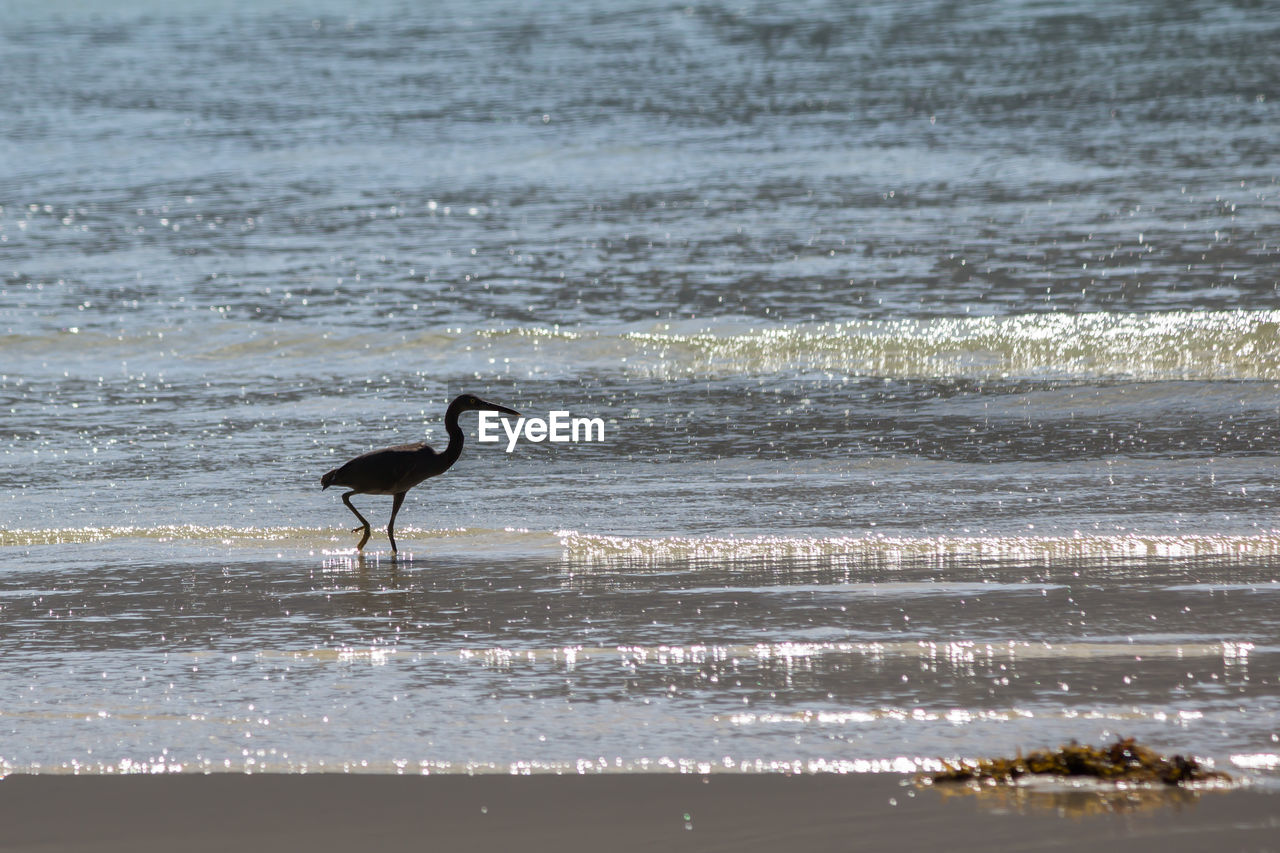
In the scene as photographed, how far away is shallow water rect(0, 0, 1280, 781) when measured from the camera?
469cm

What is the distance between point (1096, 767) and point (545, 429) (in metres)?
6.16

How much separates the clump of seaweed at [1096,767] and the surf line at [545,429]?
5.59 meters

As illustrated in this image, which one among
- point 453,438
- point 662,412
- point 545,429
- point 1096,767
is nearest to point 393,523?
point 453,438

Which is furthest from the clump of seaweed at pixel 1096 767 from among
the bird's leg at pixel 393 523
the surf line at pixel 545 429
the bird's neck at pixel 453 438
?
the surf line at pixel 545 429

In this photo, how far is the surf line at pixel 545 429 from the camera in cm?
954

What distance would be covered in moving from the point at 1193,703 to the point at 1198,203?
536 inches

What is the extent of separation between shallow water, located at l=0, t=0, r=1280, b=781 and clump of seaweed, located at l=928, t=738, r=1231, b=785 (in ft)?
0.55

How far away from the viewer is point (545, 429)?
Answer: 385 inches

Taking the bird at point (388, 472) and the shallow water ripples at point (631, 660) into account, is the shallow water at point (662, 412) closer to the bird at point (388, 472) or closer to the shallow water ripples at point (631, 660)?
the shallow water ripples at point (631, 660)

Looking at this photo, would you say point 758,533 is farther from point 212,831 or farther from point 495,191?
point 495,191

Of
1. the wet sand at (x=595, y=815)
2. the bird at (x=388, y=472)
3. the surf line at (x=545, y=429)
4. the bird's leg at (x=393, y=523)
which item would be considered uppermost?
the surf line at (x=545, y=429)

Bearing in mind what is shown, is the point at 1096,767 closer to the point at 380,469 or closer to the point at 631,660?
the point at 631,660

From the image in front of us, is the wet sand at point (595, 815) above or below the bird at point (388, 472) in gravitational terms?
below

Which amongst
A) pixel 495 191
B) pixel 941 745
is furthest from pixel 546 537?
pixel 495 191
